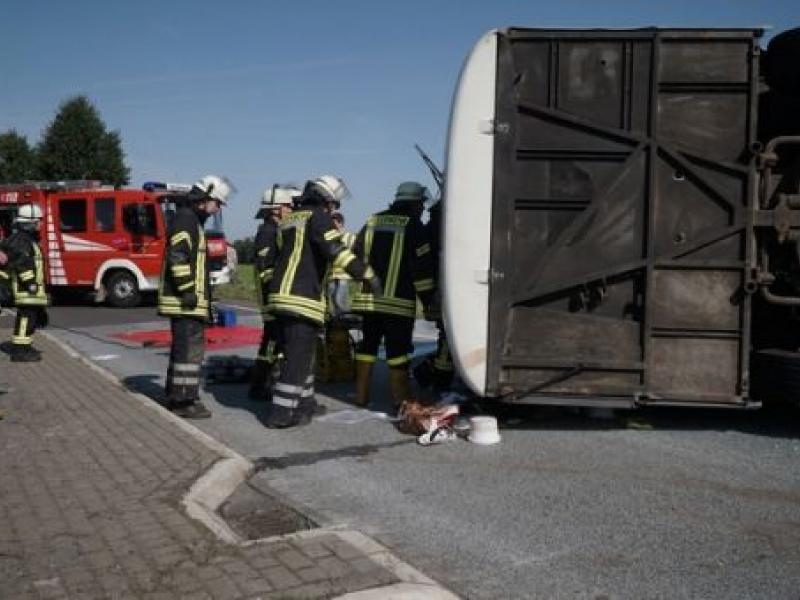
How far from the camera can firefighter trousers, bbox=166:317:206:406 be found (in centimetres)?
637

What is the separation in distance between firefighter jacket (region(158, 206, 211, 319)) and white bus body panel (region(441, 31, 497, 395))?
209 centimetres

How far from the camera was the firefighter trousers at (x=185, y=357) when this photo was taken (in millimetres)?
6367

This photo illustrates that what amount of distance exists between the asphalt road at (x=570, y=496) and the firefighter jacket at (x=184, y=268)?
927mm

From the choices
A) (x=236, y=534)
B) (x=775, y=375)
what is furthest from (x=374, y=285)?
(x=775, y=375)

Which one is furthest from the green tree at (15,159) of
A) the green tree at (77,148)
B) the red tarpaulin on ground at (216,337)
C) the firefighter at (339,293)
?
the firefighter at (339,293)

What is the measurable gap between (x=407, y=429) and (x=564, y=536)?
7.13 feet

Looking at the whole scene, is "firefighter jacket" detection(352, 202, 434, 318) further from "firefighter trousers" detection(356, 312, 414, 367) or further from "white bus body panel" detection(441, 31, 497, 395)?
"white bus body panel" detection(441, 31, 497, 395)

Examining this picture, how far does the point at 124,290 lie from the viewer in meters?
17.5

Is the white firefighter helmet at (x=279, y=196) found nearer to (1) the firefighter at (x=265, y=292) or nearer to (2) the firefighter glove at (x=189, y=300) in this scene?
(1) the firefighter at (x=265, y=292)

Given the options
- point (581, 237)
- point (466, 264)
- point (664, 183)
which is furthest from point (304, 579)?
point (664, 183)

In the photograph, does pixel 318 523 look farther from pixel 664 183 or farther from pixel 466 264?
pixel 664 183

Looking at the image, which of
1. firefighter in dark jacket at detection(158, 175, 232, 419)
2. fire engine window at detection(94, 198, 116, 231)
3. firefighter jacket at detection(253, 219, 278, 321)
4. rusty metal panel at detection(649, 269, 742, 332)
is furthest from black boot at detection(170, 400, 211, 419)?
fire engine window at detection(94, 198, 116, 231)

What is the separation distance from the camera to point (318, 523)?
3.99m

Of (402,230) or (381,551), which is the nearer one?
(381,551)
